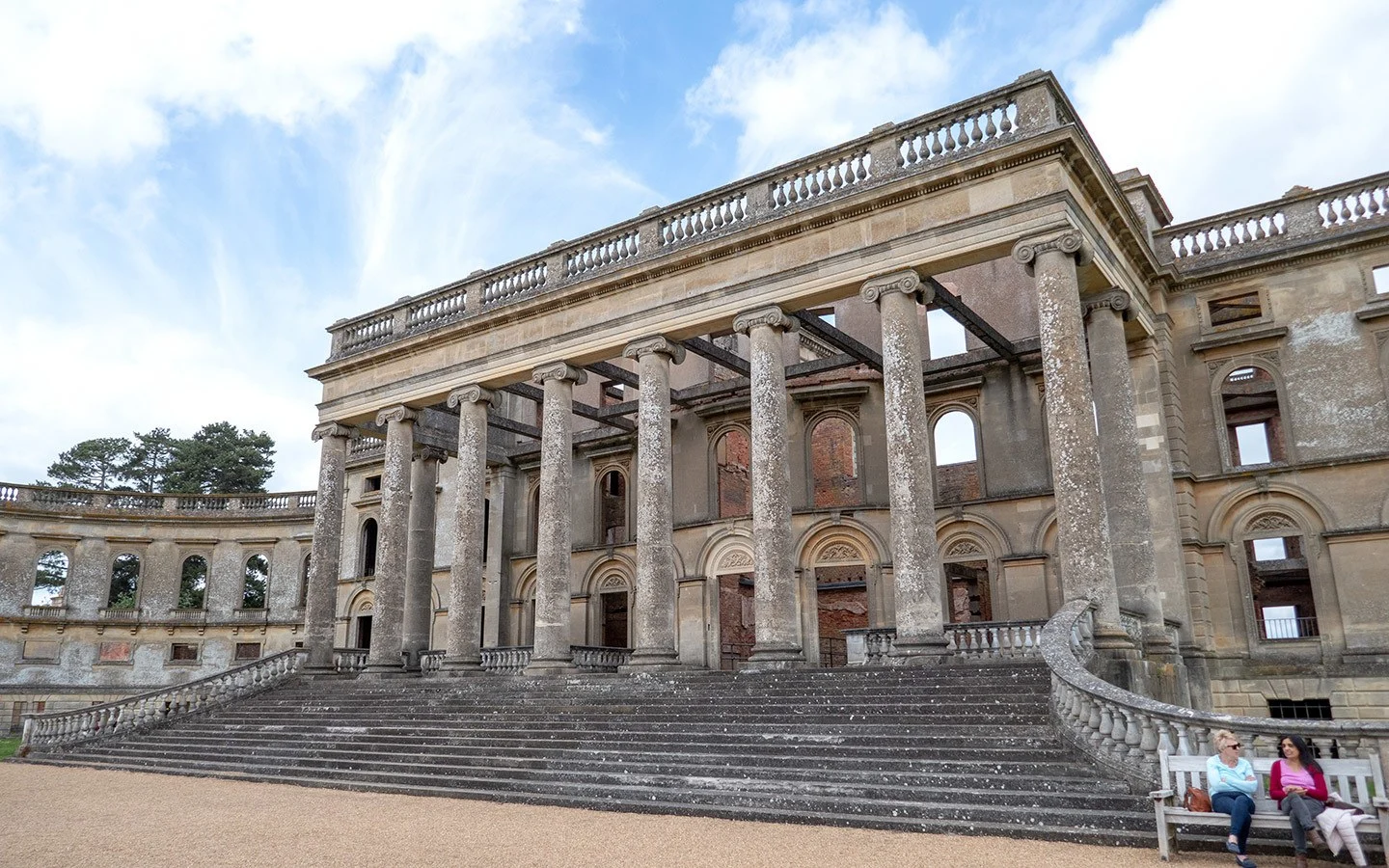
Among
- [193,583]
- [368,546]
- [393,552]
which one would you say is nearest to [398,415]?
[393,552]

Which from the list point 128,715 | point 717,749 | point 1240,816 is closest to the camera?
point 1240,816

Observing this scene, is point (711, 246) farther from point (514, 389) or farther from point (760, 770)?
point (760, 770)

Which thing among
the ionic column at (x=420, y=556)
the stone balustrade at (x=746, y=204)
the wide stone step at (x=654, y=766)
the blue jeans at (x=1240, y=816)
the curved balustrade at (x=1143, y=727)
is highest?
the stone balustrade at (x=746, y=204)

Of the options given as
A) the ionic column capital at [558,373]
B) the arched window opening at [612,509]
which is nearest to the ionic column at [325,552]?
the ionic column capital at [558,373]

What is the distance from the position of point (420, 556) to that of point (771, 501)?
38.6 feet

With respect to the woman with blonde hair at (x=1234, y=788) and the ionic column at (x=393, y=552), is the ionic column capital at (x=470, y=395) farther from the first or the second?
the woman with blonde hair at (x=1234, y=788)

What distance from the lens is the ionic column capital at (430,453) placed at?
2544 centimetres

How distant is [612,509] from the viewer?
91.8ft

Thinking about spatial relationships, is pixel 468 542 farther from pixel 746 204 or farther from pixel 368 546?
pixel 368 546

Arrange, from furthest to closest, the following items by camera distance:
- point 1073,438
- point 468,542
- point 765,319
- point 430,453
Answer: point 430,453, point 468,542, point 765,319, point 1073,438

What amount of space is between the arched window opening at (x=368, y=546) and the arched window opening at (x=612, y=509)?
1058 cm

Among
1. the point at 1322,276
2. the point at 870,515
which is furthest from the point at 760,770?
the point at 1322,276

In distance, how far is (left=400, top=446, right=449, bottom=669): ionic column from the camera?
24062mm

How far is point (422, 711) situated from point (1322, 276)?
19.1 meters
